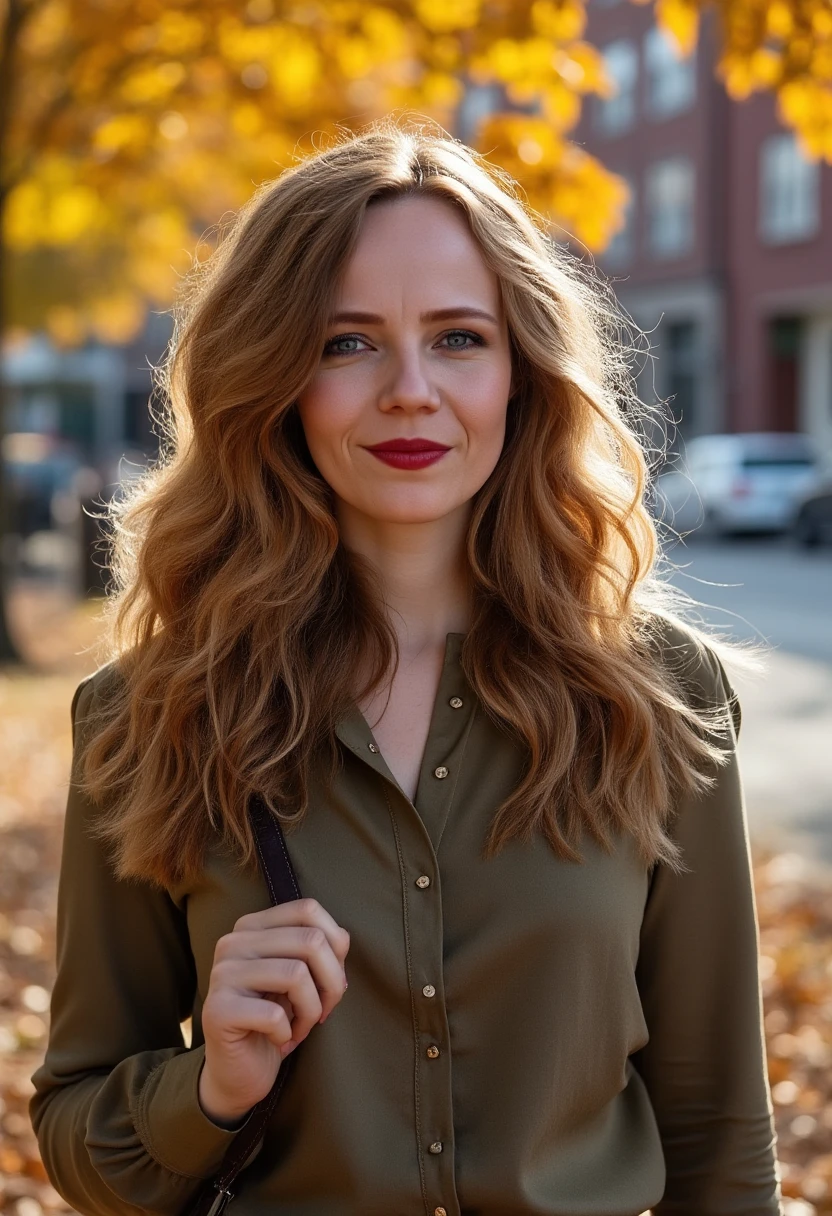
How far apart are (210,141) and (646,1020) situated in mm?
12256

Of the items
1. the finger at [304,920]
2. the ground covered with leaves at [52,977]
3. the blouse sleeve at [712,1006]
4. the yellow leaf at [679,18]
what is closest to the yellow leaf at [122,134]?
the ground covered with leaves at [52,977]

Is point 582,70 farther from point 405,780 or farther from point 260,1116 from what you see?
point 260,1116

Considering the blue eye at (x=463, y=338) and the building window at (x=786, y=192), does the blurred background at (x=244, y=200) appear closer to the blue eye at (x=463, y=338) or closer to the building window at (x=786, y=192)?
the building window at (x=786, y=192)

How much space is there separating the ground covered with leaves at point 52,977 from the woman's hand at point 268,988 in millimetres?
1093

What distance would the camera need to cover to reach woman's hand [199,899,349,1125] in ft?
6.26

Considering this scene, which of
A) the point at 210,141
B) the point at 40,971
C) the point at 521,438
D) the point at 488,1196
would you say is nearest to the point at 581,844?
the point at 488,1196

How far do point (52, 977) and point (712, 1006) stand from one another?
4241mm

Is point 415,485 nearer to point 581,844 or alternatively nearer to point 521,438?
point 521,438

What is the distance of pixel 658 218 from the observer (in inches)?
1511

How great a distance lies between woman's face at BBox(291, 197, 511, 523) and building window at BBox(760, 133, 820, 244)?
31831 mm

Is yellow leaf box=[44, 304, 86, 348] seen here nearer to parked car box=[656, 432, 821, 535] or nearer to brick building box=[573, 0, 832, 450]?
parked car box=[656, 432, 821, 535]

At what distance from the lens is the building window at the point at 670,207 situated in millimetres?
37094

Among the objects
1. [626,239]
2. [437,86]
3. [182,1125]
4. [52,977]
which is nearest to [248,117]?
[437,86]

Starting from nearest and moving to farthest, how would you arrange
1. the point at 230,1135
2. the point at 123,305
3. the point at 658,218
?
the point at 230,1135, the point at 123,305, the point at 658,218
